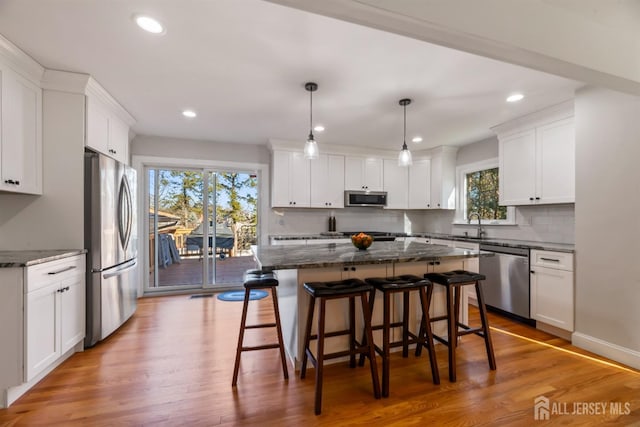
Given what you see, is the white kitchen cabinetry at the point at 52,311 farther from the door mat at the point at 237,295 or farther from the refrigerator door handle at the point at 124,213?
the door mat at the point at 237,295

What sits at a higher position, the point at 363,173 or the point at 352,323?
the point at 363,173

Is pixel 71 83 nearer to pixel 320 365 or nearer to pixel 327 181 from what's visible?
pixel 320 365

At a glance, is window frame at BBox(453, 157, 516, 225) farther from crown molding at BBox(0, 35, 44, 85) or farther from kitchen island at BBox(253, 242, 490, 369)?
crown molding at BBox(0, 35, 44, 85)

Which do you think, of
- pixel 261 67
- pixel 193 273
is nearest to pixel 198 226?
pixel 193 273

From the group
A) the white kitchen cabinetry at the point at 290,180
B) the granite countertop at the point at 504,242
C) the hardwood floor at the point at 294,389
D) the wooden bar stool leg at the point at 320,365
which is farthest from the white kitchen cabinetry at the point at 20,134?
the granite countertop at the point at 504,242

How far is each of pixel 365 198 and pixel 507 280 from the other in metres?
2.34

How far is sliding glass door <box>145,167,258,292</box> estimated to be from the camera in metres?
4.36

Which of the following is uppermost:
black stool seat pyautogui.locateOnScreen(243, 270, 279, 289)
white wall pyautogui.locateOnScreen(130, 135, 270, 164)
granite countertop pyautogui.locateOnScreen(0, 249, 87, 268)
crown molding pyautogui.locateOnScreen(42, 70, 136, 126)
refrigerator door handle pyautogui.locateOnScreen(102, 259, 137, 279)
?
crown molding pyautogui.locateOnScreen(42, 70, 136, 126)

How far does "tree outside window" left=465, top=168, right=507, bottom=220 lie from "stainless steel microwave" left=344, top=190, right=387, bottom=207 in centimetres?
137

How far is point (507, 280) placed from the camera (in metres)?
3.27

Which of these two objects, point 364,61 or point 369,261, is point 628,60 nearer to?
point 364,61

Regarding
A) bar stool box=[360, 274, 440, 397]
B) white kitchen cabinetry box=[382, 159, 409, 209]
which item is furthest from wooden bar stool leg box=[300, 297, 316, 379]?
white kitchen cabinetry box=[382, 159, 409, 209]

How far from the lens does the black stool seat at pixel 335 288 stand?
1854mm

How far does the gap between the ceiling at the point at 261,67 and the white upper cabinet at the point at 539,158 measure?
217mm
